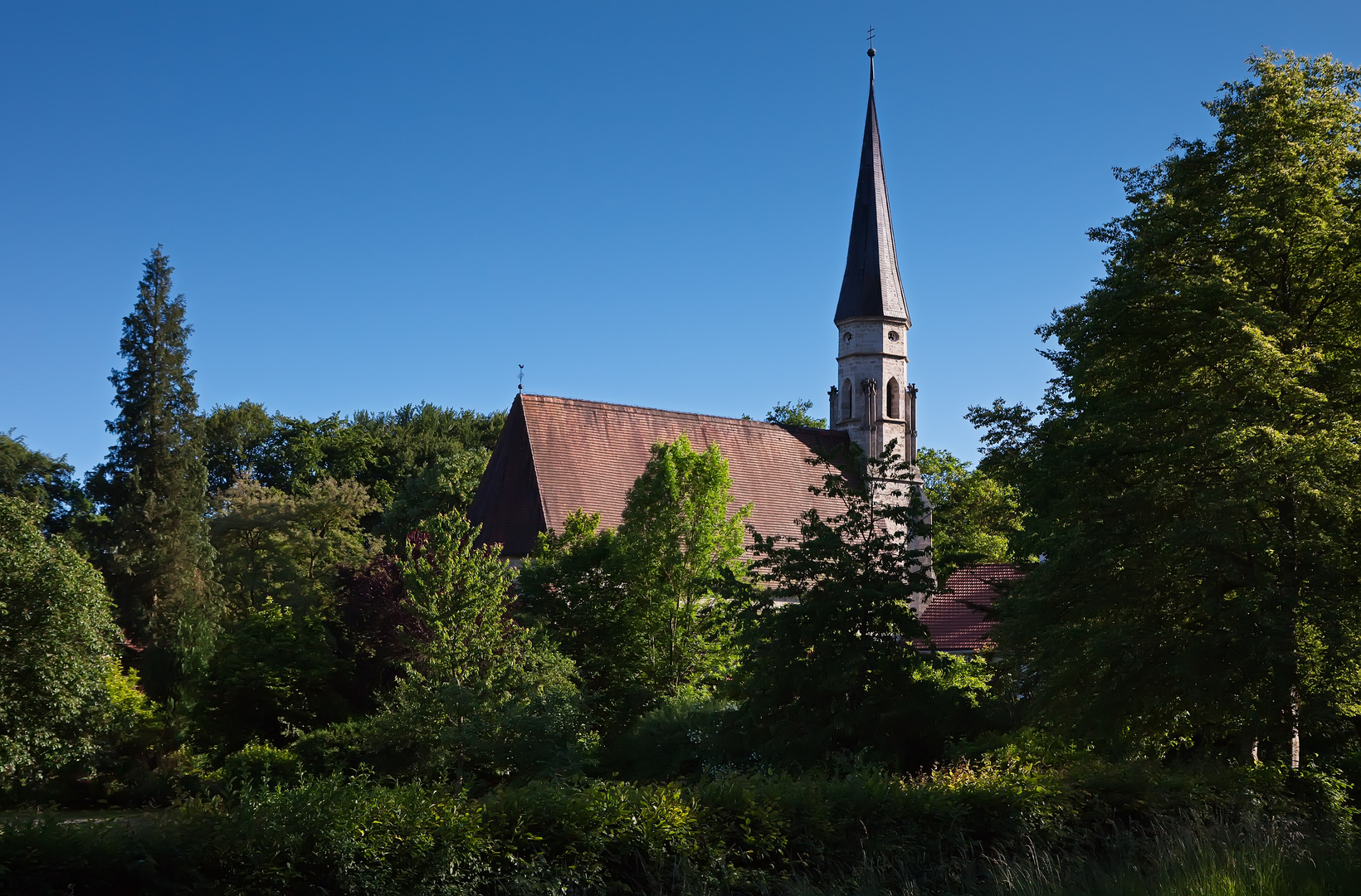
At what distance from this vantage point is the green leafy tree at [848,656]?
13609 millimetres

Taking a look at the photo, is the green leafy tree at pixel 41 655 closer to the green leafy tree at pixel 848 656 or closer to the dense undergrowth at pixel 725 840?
the green leafy tree at pixel 848 656

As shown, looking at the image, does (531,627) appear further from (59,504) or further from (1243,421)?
(59,504)

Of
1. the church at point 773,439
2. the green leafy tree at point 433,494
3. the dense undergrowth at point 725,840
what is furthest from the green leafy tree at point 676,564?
the green leafy tree at point 433,494

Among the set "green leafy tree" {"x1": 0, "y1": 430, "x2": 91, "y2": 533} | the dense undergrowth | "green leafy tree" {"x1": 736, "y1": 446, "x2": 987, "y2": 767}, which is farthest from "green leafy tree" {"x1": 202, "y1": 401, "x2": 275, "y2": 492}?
the dense undergrowth

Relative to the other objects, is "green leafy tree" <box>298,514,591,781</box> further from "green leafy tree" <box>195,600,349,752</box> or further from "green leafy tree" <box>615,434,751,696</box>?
"green leafy tree" <box>195,600,349,752</box>

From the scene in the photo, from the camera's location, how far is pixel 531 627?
2227 centimetres

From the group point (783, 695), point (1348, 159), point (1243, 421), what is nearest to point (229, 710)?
point (783, 695)

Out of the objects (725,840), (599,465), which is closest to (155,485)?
(599,465)

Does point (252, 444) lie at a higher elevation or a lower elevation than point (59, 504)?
higher

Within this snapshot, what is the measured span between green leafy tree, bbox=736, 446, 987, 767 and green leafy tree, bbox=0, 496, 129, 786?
49.1 feet

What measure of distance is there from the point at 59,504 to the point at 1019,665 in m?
51.3

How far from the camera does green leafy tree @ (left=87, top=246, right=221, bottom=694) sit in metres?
36.5

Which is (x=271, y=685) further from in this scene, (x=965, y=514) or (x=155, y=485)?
(x=965, y=514)

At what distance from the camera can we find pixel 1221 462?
481 inches
